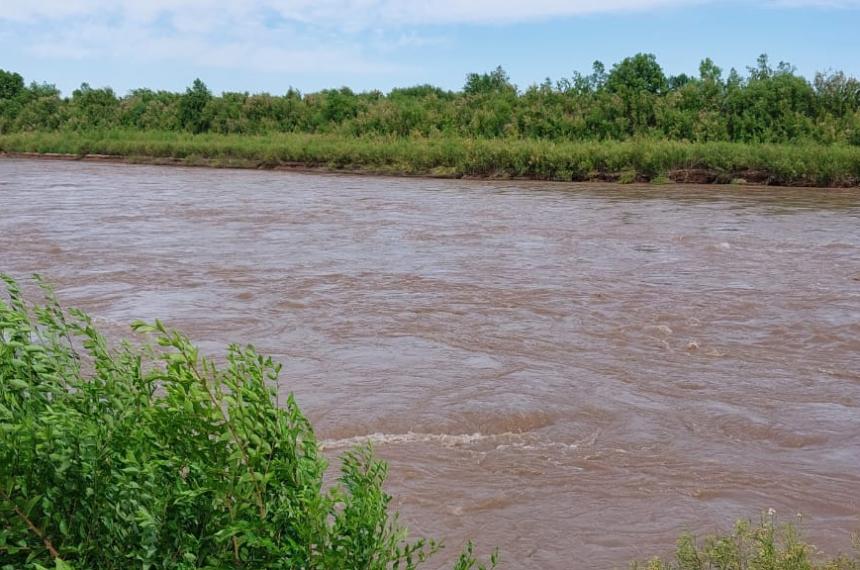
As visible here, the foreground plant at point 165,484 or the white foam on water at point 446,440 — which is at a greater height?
the foreground plant at point 165,484

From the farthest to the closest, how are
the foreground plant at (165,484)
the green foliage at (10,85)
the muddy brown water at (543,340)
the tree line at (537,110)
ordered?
the green foliage at (10,85) < the tree line at (537,110) < the muddy brown water at (543,340) < the foreground plant at (165,484)

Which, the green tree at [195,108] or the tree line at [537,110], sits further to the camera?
the green tree at [195,108]

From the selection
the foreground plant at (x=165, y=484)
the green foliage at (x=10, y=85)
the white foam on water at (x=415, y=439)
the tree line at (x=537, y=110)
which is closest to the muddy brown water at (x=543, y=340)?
the white foam on water at (x=415, y=439)

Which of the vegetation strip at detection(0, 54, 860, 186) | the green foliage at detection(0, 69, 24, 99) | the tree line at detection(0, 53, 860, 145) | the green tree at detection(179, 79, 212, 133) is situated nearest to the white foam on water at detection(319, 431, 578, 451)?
the vegetation strip at detection(0, 54, 860, 186)

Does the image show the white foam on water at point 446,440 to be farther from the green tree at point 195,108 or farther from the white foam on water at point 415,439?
the green tree at point 195,108

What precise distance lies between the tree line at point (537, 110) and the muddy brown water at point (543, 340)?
33.8 feet

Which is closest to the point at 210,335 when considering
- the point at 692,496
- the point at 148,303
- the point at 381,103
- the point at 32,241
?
the point at 148,303

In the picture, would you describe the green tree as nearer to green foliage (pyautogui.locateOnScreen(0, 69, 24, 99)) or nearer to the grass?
the grass

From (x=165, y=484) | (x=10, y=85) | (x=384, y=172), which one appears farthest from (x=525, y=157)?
(x=10, y=85)

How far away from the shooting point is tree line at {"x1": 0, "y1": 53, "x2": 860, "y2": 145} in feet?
94.3

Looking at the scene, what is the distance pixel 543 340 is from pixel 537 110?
25.8m

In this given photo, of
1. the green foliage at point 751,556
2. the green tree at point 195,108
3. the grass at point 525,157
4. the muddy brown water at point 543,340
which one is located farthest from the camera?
the green tree at point 195,108

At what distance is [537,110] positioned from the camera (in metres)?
33.6

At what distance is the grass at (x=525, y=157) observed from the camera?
957 inches
